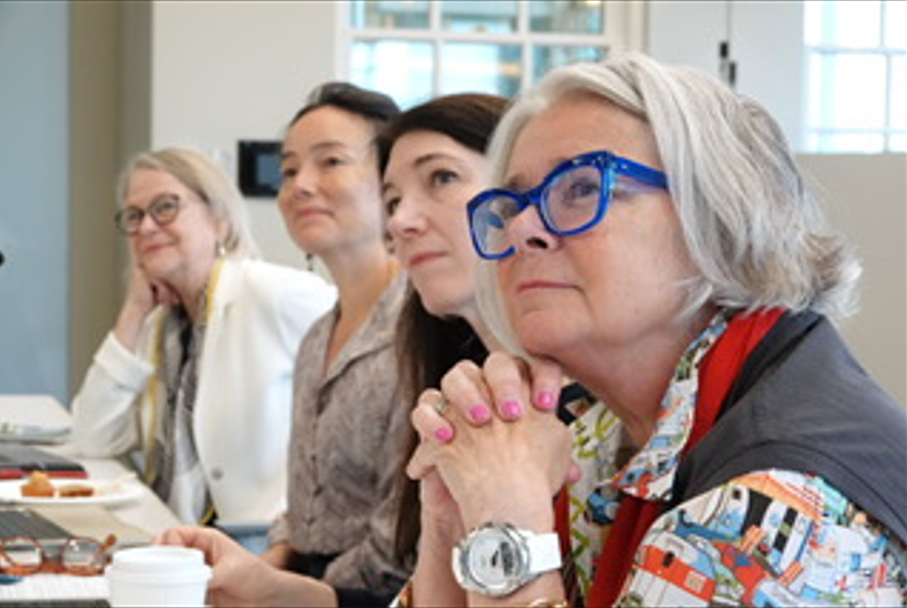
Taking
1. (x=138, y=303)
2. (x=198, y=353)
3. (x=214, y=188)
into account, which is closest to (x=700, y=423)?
(x=198, y=353)

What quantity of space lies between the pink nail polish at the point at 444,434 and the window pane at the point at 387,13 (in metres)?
3.92

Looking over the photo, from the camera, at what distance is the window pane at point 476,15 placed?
210 inches

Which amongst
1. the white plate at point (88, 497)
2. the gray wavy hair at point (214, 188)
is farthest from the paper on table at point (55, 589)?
the gray wavy hair at point (214, 188)

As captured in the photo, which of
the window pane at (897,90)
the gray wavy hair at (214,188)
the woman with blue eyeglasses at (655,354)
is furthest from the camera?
the window pane at (897,90)

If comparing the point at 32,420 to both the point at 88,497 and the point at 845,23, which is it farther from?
the point at 845,23

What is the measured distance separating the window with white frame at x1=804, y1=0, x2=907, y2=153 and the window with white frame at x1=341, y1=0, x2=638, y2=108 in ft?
2.03

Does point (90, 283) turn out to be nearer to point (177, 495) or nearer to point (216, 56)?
point (216, 56)

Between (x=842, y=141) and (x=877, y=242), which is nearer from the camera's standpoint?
(x=877, y=242)

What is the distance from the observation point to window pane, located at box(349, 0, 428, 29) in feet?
17.4

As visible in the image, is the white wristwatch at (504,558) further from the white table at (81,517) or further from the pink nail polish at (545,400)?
the white table at (81,517)

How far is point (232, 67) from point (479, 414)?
146 inches

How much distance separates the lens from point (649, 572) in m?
1.21

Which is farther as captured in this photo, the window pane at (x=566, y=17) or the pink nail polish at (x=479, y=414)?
the window pane at (x=566, y=17)

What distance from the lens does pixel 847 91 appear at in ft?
17.5
